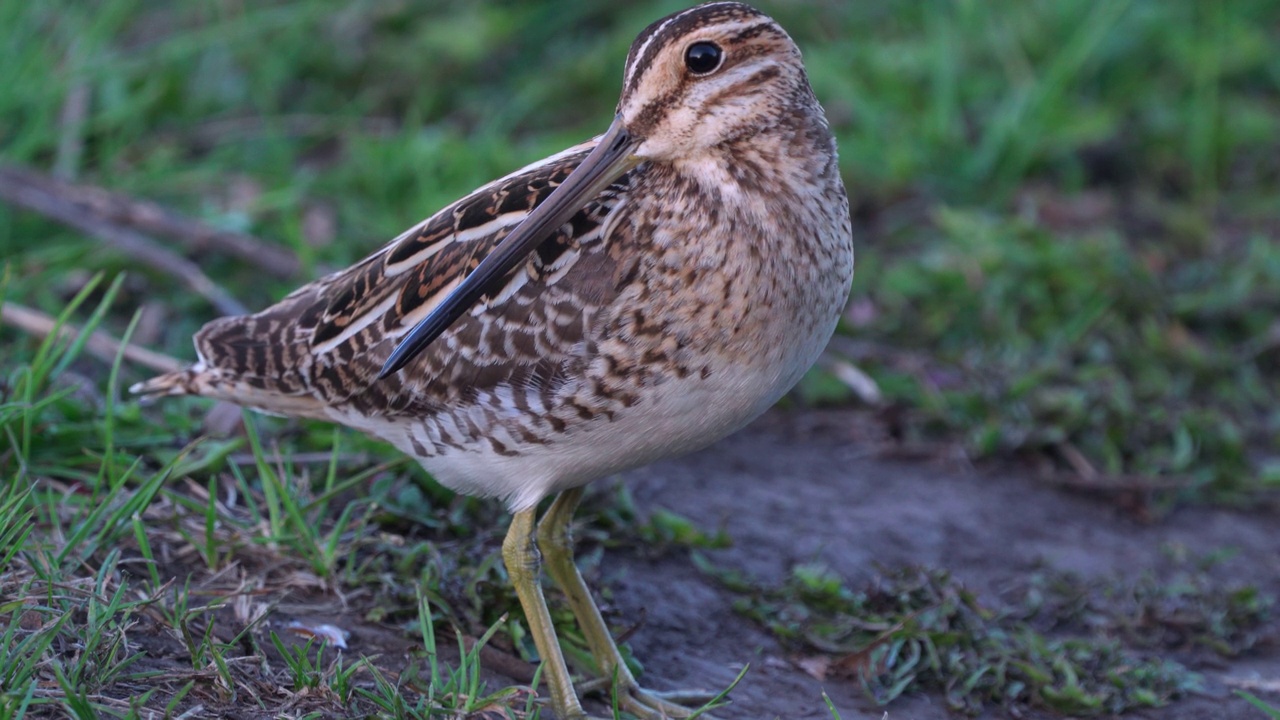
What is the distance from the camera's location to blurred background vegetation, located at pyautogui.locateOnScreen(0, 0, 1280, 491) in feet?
15.7

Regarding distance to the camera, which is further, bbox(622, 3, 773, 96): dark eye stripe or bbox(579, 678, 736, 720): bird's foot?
bbox(579, 678, 736, 720): bird's foot

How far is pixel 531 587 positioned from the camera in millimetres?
3279

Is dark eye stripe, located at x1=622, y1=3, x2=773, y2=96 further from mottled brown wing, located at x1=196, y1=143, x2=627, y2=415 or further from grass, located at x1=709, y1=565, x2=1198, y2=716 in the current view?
grass, located at x1=709, y1=565, x2=1198, y2=716

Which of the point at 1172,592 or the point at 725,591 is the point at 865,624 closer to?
the point at 725,591

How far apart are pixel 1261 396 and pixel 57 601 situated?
3979mm

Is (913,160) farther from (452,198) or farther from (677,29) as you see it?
(677,29)

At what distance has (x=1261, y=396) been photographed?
16.4ft

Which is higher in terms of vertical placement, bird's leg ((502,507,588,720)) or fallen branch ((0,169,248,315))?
fallen branch ((0,169,248,315))

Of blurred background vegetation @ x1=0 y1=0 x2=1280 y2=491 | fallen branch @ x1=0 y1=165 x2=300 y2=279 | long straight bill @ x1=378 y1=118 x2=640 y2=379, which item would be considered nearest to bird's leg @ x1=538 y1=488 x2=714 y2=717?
long straight bill @ x1=378 y1=118 x2=640 y2=379

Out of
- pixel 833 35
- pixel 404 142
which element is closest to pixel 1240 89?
pixel 833 35

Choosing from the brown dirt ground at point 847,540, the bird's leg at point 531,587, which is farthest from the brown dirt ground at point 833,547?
the bird's leg at point 531,587

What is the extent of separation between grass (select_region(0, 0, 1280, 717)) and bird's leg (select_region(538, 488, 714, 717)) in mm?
113

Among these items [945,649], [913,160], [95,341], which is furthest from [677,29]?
[913,160]

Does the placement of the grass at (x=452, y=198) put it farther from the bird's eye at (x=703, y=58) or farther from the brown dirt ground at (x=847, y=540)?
the bird's eye at (x=703, y=58)
